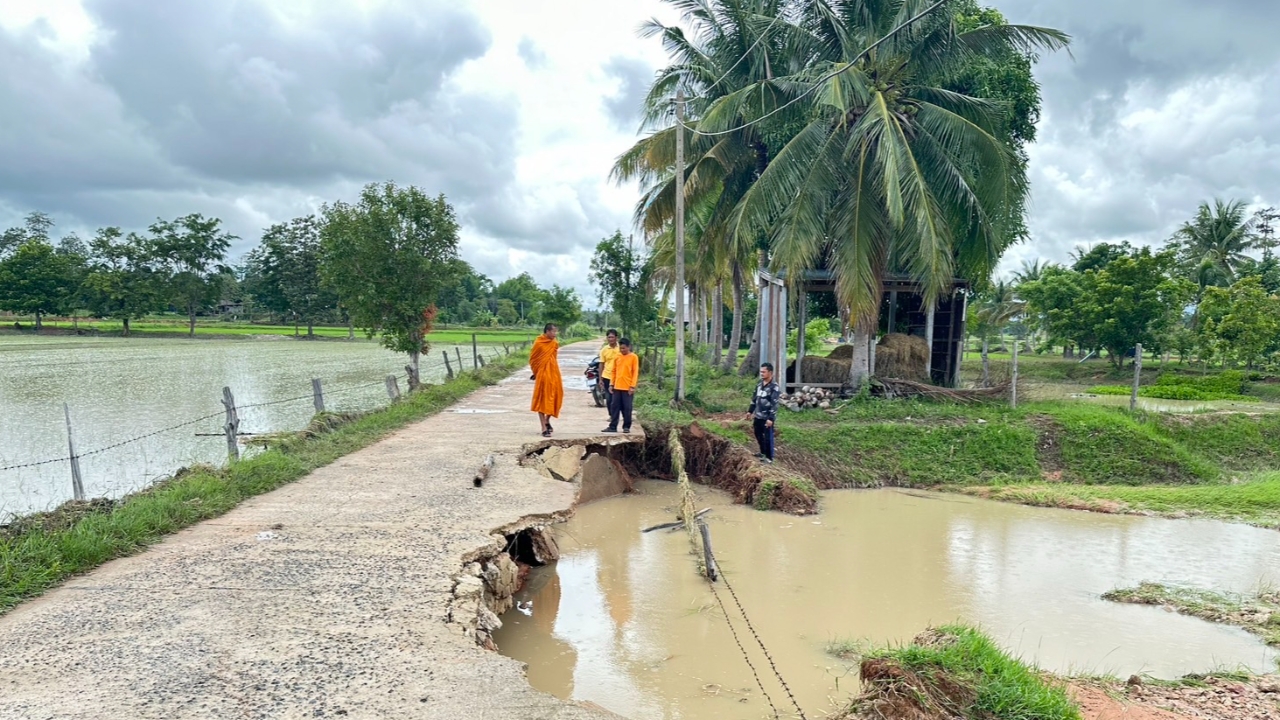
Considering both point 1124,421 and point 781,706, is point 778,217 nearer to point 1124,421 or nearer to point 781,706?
point 1124,421

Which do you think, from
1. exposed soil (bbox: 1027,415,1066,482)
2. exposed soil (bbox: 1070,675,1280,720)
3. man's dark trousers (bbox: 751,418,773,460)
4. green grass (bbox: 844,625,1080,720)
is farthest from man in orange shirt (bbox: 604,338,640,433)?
exposed soil (bbox: 1027,415,1066,482)

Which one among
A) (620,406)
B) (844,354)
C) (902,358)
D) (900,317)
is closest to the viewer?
(620,406)

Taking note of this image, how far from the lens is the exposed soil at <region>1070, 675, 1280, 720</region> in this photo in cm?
370

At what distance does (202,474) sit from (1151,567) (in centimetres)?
891

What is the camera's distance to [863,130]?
11.9 meters

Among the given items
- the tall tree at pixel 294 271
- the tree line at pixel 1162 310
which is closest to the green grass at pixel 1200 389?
the tree line at pixel 1162 310

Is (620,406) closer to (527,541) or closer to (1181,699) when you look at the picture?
(527,541)

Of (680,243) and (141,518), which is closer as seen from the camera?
(141,518)

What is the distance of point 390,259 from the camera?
14961 mm

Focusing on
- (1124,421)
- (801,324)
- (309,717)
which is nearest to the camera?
(309,717)

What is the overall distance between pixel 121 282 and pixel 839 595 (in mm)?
51137

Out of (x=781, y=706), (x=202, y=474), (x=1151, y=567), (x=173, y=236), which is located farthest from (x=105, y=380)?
(x=173, y=236)

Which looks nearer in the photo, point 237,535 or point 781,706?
point 781,706

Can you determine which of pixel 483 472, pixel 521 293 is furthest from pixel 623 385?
pixel 521 293
